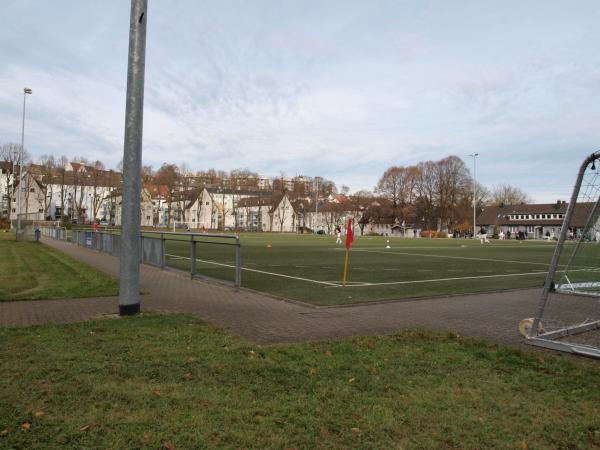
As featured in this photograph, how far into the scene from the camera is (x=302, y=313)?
8.27 metres

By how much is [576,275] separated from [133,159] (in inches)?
271

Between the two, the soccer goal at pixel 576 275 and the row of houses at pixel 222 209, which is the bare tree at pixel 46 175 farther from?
the soccer goal at pixel 576 275

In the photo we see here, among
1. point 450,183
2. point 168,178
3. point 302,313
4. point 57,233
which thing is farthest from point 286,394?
point 168,178

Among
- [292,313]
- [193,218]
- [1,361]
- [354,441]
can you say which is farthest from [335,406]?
[193,218]

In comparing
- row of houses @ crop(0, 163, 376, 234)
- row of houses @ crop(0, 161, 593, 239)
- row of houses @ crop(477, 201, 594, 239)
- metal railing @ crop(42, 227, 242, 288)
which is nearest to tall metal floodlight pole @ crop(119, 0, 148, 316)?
metal railing @ crop(42, 227, 242, 288)

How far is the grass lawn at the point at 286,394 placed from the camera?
3377 mm

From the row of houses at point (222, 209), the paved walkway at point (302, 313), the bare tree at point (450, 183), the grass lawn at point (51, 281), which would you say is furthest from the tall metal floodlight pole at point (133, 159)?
the bare tree at point (450, 183)

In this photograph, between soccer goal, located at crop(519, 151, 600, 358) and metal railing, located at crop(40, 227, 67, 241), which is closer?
soccer goal, located at crop(519, 151, 600, 358)

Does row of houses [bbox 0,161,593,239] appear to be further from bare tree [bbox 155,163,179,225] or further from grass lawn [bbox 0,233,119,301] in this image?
grass lawn [bbox 0,233,119,301]

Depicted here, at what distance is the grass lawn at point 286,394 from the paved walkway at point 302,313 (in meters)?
0.87

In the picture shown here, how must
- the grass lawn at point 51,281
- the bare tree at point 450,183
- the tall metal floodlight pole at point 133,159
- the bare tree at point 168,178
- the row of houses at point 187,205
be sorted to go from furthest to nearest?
the row of houses at point 187,205 < the bare tree at point 168,178 < the bare tree at point 450,183 < the grass lawn at point 51,281 < the tall metal floodlight pole at point 133,159

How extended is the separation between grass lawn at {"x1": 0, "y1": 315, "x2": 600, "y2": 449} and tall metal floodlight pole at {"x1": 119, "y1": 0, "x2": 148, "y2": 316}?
159 cm

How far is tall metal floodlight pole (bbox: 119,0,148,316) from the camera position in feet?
25.0

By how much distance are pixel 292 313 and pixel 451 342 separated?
9.40ft
